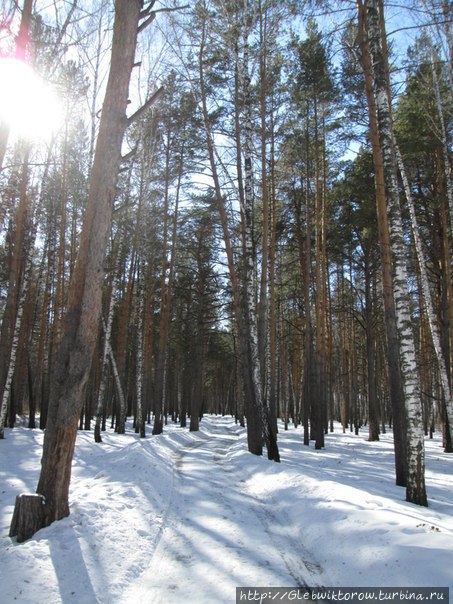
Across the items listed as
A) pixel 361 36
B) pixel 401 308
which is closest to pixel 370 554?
pixel 401 308

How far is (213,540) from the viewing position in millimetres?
4906

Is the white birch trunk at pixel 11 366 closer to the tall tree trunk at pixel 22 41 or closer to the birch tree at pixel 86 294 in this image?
the tall tree trunk at pixel 22 41

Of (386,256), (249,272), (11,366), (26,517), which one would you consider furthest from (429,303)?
(11,366)

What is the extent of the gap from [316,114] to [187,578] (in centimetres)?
1603

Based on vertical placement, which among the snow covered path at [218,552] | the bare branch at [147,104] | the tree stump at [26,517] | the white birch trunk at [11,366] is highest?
the bare branch at [147,104]

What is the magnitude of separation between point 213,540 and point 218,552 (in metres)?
0.40

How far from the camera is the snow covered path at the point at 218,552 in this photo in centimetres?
370

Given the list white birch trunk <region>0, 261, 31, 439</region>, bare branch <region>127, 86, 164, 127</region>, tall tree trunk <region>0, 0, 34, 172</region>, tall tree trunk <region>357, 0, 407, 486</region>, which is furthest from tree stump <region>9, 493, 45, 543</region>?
white birch trunk <region>0, 261, 31, 439</region>

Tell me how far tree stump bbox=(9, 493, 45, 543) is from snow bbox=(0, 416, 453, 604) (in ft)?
0.42

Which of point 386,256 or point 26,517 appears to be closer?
point 26,517

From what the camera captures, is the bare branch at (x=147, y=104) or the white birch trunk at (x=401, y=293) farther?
the white birch trunk at (x=401, y=293)

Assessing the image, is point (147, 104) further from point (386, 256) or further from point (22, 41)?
point (386, 256)

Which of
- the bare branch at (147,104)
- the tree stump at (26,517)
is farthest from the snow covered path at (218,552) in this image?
the bare branch at (147,104)

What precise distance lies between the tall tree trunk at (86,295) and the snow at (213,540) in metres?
0.61
